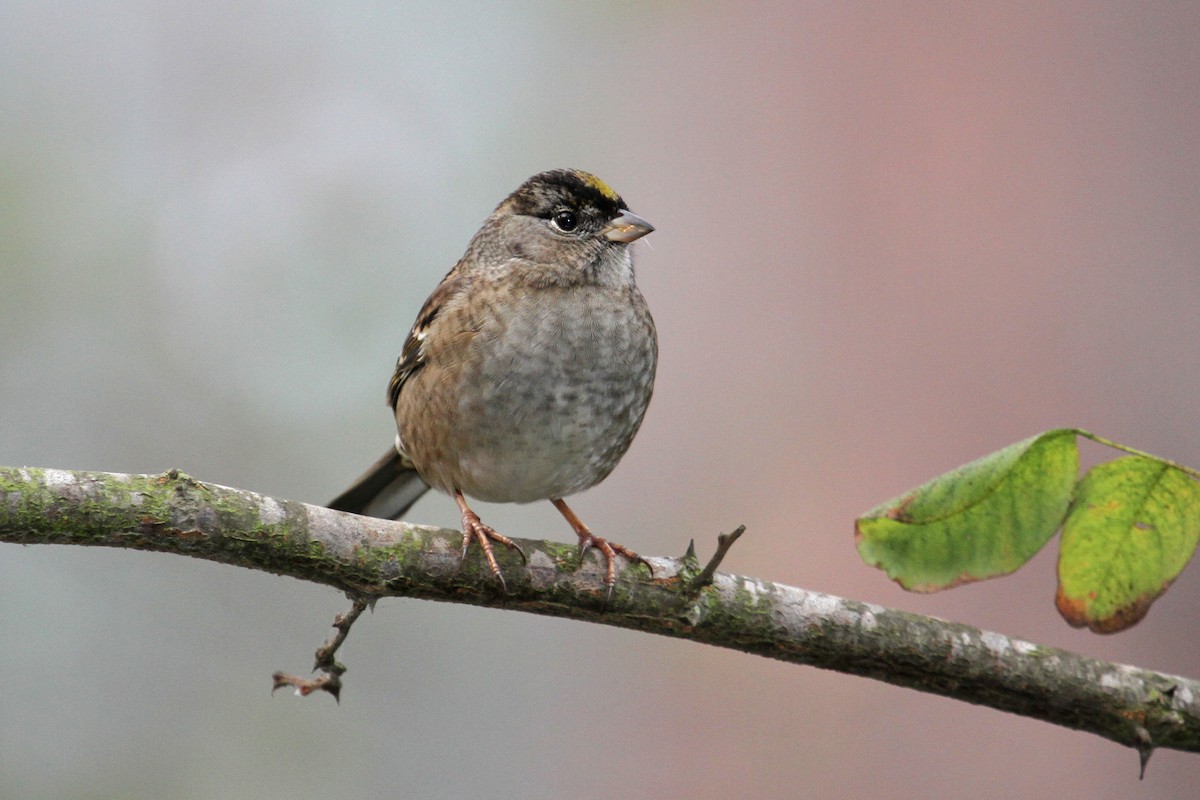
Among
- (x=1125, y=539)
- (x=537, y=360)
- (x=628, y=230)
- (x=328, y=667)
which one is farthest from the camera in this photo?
(x=628, y=230)

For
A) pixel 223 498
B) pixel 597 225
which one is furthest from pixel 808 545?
Answer: pixel 223 498

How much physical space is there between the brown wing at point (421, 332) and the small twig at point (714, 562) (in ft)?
4.89

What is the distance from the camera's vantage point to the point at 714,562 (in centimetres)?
256

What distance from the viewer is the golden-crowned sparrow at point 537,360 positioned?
3.63m

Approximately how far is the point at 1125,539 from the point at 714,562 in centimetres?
83

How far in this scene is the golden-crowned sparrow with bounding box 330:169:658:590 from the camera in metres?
3.63

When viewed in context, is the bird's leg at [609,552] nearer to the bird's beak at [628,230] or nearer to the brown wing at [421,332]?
the brown wing at [421,332]

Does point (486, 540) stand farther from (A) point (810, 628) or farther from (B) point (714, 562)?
(A) point (810, 628)

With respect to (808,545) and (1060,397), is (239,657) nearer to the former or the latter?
(808,545)

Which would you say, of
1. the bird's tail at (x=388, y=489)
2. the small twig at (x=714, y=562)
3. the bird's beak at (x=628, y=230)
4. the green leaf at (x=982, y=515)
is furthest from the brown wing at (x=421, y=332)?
the green leaf at (x=982, y=515)

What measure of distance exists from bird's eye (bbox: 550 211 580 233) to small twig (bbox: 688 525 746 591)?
1649mm

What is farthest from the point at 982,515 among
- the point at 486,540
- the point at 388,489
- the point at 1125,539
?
the point at 388,489

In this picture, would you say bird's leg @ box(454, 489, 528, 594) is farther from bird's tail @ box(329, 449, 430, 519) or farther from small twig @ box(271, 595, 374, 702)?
bird's tail @ box(329, 449, 430, 519)

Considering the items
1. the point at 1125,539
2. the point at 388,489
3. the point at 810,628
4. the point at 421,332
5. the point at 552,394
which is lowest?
the point at 810,628
